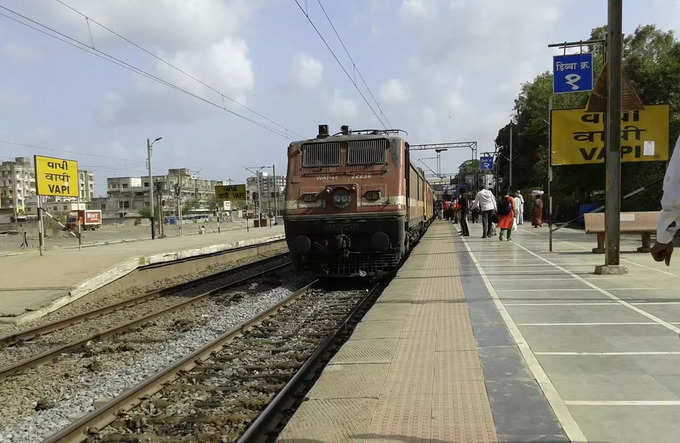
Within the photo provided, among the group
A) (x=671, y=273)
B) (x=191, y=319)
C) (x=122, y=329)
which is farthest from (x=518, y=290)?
(x=122, y=329)

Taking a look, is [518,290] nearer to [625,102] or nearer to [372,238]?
[372,238]

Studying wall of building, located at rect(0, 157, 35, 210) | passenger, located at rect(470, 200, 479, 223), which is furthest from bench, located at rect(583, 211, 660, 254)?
wall of building, located at rect(0, 157, 35, 210)

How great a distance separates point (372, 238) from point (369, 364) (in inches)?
240

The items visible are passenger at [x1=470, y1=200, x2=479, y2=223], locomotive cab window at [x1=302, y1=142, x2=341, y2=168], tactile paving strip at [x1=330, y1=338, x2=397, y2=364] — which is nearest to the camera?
tactile paving strip at [x1=330, y1=338, x2=397, y2=364]

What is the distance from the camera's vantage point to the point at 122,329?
8125 millimetres

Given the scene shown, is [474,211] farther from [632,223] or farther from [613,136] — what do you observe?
[613,136]

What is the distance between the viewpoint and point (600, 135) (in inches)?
453

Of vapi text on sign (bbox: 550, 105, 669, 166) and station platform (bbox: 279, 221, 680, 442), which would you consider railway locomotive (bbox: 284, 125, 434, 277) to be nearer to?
station platform (bbox: 279, 221, 680, 442)

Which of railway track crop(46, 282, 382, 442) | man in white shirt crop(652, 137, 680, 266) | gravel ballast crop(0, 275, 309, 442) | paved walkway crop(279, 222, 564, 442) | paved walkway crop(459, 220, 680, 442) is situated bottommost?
gravel ballast crop(0, 275, 309, 442)

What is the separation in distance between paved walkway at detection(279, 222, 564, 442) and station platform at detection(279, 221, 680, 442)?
0.01m

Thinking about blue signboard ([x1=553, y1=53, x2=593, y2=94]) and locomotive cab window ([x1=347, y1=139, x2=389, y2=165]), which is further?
blue signboard ([x1=553, y1=53, x2=593, y2=94])

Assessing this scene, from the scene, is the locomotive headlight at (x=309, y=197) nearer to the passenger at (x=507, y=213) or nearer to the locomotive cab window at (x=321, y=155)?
the locomotive cab window at (x=321, y=155)

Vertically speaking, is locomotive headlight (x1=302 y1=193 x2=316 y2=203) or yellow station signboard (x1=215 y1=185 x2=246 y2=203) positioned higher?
yellow station signboard (x1=215 y1=185 x2=246 y2=203)

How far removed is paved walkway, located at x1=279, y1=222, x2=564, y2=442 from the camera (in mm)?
3307
